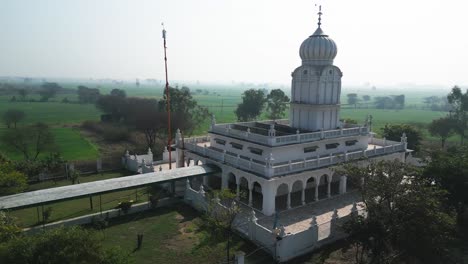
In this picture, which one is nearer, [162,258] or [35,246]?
[35,246]

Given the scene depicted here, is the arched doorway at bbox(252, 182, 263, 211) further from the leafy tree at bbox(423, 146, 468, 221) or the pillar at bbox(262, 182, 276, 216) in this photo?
the leafy tree at bbox(423, 146, 468, 221)

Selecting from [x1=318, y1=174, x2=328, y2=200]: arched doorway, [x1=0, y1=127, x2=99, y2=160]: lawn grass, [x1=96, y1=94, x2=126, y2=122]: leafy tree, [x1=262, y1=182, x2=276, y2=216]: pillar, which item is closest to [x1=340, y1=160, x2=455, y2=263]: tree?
[x1=262, y1=182, x2=276, y2=216]: pillar

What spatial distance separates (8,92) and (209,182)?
7398 inches

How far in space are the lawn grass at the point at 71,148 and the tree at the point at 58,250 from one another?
37106mm

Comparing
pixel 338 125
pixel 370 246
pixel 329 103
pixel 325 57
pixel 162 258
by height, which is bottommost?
pixel 162 258

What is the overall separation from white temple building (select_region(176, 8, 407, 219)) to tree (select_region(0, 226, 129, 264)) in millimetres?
15028

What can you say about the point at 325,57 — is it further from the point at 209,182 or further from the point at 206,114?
the point at 206,114

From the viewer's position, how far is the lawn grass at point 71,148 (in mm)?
47812

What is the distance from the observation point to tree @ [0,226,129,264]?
11.9 m

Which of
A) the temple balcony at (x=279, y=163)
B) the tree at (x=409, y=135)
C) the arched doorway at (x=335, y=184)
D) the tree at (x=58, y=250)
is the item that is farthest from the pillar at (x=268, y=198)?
the tree at (x=409, y=135)

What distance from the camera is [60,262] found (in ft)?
39.0

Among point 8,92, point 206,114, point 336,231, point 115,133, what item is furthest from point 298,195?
point 8,92

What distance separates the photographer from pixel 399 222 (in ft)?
58.2

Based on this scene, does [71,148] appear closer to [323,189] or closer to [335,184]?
[323,189]
